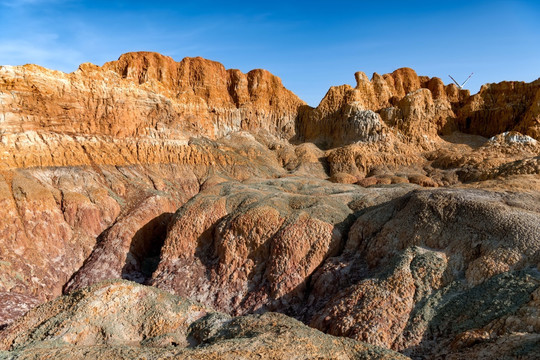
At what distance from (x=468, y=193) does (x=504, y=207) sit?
2733 millimetres

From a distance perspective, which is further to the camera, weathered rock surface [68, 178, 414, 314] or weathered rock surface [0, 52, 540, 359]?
weathered rock surface [68, 178, 414, 314]

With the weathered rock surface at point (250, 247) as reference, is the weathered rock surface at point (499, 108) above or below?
above

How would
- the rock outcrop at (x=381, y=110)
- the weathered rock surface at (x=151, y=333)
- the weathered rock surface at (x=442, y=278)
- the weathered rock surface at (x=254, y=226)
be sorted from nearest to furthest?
the weathered rock surface at (x=151, y=333) < the weathered rock surface at (x=442, y=278) < the weathered rock surface at (x=254, y=226) < the rock outcrop at (x=381, y=110)

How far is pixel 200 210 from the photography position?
26.9 metres

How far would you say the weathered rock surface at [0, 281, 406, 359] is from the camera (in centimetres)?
884

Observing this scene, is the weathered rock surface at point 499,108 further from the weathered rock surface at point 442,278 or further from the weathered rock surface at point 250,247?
the weathered rock surface at point 442,278

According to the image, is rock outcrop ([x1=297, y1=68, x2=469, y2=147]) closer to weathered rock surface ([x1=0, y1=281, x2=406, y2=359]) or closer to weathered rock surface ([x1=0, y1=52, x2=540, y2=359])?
weathered rock surface ([x1=0, y1=52, x2=540, y2=359])

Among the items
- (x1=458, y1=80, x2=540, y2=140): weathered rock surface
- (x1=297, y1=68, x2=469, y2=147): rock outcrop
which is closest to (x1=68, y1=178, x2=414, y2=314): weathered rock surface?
(x1=297, y1=68, x2=469, y2=147): rock outcrop

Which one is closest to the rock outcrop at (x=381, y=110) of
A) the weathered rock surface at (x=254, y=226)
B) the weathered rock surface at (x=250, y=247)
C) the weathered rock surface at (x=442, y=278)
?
the weathered rock surface at (x=254, y=226)

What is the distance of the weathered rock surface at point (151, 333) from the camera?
8.84 metres

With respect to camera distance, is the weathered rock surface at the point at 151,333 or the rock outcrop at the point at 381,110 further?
the rock outcrop at the point at 381,110

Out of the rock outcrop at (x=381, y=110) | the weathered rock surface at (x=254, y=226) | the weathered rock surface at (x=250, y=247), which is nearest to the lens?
the weathered rock surface at (x=254, y=226)

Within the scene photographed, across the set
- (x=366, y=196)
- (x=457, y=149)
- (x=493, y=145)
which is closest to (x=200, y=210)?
(x=366, y=196)

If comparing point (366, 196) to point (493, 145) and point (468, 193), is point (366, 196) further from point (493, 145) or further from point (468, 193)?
point (493, 145)
